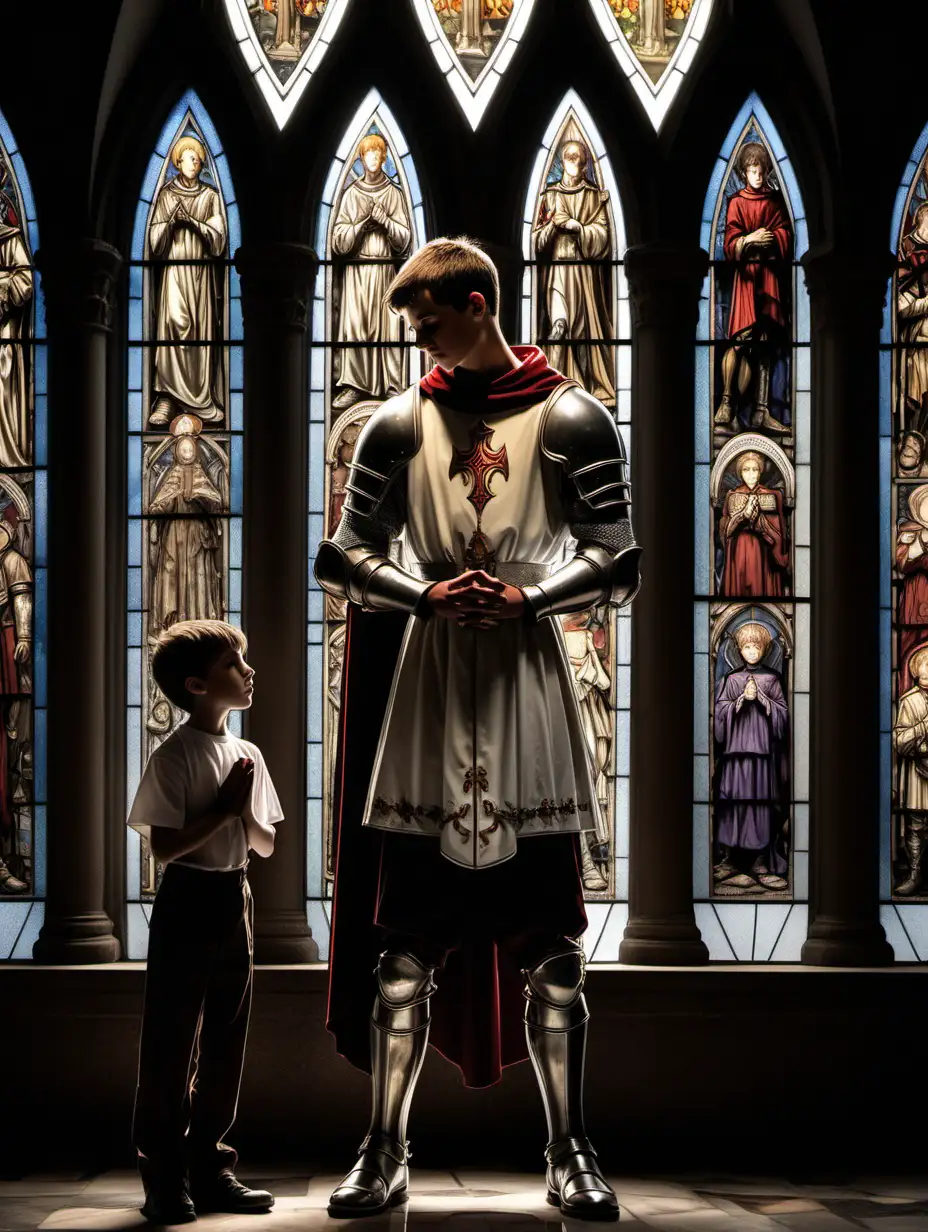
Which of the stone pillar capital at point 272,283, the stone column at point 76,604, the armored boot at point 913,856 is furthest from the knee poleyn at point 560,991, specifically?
the stone pillar capital at point 272,283

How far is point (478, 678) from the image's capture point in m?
4.47

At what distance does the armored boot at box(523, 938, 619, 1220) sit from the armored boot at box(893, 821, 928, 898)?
8.47 ft

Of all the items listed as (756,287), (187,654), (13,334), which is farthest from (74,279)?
(756,287)

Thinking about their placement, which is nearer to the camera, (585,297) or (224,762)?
(224,762)

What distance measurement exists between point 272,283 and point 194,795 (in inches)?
110

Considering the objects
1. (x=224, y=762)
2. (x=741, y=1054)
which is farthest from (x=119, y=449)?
(x=741, y=1054)

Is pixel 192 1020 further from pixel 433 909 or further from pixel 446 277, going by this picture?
pixel 446 277

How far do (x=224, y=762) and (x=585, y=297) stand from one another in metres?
3.13

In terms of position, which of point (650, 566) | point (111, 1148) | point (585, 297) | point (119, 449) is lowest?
point (111, 1148)

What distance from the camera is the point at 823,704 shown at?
21.0 ft

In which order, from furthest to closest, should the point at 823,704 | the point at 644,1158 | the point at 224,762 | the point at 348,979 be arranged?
the point at 823,704
the point at 644,1158
the point at 348,979
the point at 224,762

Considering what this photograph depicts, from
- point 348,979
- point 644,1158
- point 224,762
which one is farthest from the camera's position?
point 644,1158

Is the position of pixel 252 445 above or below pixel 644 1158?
above

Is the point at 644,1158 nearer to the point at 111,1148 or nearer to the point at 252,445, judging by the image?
the point at 111,1148
